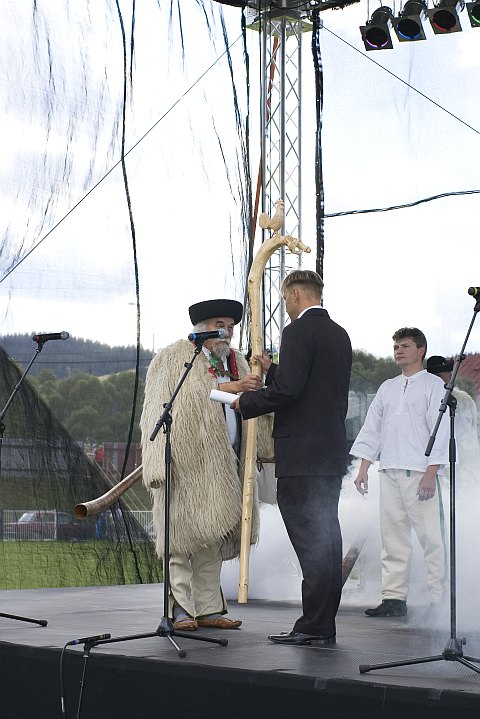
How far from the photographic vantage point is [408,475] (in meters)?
5.07

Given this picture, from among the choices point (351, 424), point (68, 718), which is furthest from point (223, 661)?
point (351, 424)

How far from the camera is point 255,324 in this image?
4.82 meters

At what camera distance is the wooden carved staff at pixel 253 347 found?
4363 mm

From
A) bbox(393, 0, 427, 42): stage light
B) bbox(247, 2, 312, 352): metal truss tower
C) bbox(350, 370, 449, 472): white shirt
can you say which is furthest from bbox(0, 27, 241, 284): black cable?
bbox(350, 370, 449, 472): white shirt

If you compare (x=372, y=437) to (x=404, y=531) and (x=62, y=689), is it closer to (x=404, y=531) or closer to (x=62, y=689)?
(x=404, y=531)

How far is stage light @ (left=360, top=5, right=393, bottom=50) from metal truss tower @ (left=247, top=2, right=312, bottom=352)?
1.97 ft

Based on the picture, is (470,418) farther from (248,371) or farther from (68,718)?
(68,718)

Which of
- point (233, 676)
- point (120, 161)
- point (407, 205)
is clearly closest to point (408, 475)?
point (407, 205)

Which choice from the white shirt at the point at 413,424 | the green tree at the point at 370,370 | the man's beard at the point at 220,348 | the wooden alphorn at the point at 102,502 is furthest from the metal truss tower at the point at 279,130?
the man's beard at the point at 220,348

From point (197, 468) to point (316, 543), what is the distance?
685mm

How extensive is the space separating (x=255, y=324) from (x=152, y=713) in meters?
1.98

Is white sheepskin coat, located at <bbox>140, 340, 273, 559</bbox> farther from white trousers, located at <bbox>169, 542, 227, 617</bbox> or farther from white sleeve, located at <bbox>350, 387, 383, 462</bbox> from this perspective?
white sleeve, located at <bbox>350, 387, 383, 462</bbox>

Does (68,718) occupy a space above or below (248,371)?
below

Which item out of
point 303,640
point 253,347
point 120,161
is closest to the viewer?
point 303,640
